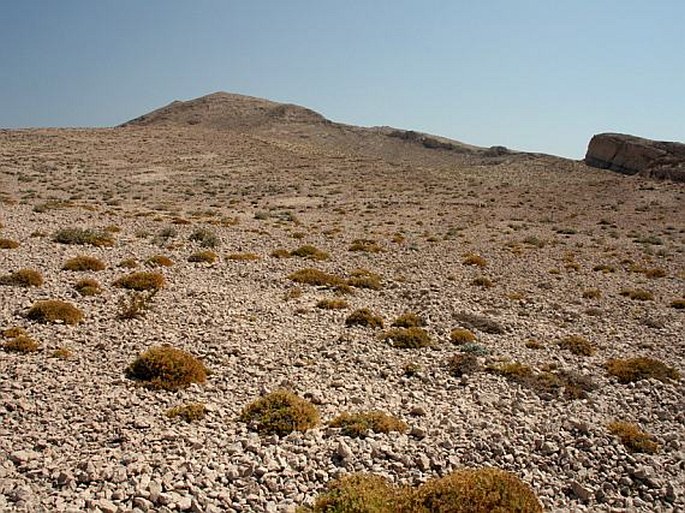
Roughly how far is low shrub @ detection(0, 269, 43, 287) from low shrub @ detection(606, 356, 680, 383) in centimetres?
1634

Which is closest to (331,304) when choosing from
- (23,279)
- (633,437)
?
(23,279)

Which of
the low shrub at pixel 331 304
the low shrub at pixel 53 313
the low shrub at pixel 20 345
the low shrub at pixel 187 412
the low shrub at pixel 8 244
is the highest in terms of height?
the low shrub at pixel 8 244

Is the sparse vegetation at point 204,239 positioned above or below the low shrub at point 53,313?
above

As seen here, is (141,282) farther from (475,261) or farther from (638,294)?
(638,294)

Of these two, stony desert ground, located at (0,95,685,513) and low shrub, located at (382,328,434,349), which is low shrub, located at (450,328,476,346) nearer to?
stony desert ground, located at (0,95,685,513)

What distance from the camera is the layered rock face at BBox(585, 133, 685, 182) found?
221ft

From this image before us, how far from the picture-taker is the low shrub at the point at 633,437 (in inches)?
374

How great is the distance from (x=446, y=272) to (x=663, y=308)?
8.51 metres

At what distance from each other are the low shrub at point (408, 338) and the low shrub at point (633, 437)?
5193mm

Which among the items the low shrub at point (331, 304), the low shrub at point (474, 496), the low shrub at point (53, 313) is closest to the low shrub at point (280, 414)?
the low shrub at point (474, 496)

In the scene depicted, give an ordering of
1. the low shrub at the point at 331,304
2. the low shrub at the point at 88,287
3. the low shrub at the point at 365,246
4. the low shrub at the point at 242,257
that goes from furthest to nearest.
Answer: the low shrub at the point at 365,246 < the low shrub at the point at 242,257 < the low shrub at the point at 331,304 < the low shrub at the point at 88,287

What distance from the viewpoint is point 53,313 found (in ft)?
43.0

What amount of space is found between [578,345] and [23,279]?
16.4 m

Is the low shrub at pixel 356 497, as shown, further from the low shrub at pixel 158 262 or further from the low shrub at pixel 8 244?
the low shrub at pixel 8 244
